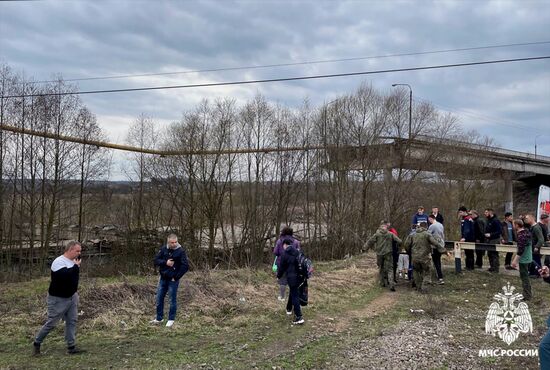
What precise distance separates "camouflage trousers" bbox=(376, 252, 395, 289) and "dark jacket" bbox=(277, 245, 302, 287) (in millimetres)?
3934

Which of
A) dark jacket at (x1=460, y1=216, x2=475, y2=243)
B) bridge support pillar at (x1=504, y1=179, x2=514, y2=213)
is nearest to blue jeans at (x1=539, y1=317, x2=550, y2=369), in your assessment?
dark jacket at (x1=460, y1=216, x2=475, y2=243)

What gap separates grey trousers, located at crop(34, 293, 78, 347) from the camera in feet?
21.5

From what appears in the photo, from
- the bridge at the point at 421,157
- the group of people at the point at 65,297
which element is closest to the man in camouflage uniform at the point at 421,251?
the group of people at the point at 65,297

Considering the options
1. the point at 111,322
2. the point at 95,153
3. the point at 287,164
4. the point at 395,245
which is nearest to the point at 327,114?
the point at 287,164

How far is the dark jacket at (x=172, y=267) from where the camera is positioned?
26.9 feet

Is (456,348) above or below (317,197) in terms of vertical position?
below

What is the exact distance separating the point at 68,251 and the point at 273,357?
12.1 feet

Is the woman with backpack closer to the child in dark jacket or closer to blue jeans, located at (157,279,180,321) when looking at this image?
the child in dark jacket

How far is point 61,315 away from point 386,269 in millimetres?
8117

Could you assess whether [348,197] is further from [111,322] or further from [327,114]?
[111,322]

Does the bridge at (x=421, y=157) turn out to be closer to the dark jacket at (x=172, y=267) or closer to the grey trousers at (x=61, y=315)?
the dark jacket at (x=172, y=267)

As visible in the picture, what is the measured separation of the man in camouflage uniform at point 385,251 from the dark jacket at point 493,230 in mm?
3751

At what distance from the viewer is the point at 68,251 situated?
22.4 feet

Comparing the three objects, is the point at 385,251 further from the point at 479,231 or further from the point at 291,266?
the point at 479,231
